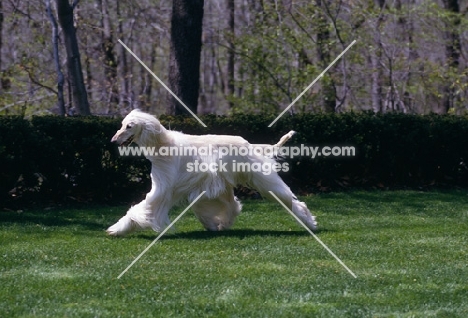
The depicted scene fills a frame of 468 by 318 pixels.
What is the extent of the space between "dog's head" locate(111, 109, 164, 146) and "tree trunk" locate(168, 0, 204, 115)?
5.98 meters

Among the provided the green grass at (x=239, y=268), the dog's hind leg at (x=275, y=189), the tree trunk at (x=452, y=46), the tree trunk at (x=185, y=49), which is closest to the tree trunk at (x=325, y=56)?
the tree trunk at (x=452, y=46)

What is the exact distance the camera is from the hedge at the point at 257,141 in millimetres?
12914

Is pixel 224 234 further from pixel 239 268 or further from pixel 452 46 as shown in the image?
pixel 452 46

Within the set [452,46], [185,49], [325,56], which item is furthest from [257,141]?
[452,46]

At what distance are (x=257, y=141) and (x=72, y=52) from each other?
391 centimetres

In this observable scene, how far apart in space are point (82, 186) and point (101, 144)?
2.50 ft

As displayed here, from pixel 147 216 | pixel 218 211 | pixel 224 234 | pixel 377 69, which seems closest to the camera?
pixel 147 216

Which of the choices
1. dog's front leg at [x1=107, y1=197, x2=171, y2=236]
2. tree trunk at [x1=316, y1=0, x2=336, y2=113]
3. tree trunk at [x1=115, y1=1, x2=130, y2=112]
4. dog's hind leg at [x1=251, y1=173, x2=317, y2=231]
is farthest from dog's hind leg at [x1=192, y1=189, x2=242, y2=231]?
tree trunk at [x1=115, y1=1, x2=130, y2=112]

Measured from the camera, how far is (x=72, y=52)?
15.5 meters

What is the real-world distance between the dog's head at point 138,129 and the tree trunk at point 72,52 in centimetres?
597

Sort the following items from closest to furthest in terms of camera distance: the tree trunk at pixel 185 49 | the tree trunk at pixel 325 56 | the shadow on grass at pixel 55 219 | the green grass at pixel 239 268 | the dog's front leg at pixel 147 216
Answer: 1. the green grass at pixel 239 268
2. the dog's front leg at pixel 147 216
3. the shadow on grass at pixel 55 219
4. the tree trunk at pixel 185 49
5. the tree trunk at pixel 325 56

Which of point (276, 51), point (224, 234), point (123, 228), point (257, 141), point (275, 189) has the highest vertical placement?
point (276, 51)

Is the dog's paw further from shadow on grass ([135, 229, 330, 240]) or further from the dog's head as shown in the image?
the dog's head

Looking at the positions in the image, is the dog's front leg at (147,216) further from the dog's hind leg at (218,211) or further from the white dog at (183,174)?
the dog's hind leg at (218,211)
